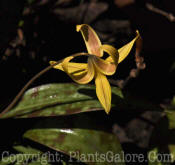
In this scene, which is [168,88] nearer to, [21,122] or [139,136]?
[139,136]

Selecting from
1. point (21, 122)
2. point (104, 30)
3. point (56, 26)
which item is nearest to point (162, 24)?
point (104, 30)

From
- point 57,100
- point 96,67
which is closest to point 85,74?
point 96,67

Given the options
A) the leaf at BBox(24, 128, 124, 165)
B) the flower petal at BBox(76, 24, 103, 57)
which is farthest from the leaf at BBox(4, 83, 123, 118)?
the flower petal at BBox(76, 24, 103, 57)

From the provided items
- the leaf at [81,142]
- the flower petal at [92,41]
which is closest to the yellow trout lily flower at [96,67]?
the flower petal at [92,41]

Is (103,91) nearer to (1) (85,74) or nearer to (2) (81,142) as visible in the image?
(1) (85,74)

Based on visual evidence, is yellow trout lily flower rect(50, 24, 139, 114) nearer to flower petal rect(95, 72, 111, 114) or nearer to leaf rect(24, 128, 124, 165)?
flower petal rect(95, 72, 111, 114)
